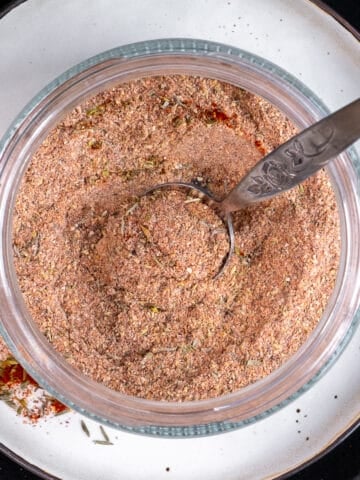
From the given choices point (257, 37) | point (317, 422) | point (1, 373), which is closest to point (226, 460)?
point (317, 422)

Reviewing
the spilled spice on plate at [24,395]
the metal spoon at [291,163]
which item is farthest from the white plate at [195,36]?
the metal spoon at [291,163]

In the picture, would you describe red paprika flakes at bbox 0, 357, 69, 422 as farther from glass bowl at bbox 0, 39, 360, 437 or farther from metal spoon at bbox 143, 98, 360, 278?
metal spoon at bbox 143, 98, 360, 278

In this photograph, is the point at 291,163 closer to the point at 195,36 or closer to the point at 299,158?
the point at 299,158

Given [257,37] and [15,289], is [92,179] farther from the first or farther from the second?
[257,37]

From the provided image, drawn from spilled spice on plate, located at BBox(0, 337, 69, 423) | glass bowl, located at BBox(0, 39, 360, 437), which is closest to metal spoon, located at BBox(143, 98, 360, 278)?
glass bowl, located at BBox(0, 39, 360, 437)

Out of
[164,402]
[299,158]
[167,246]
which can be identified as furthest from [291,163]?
[164,402]
